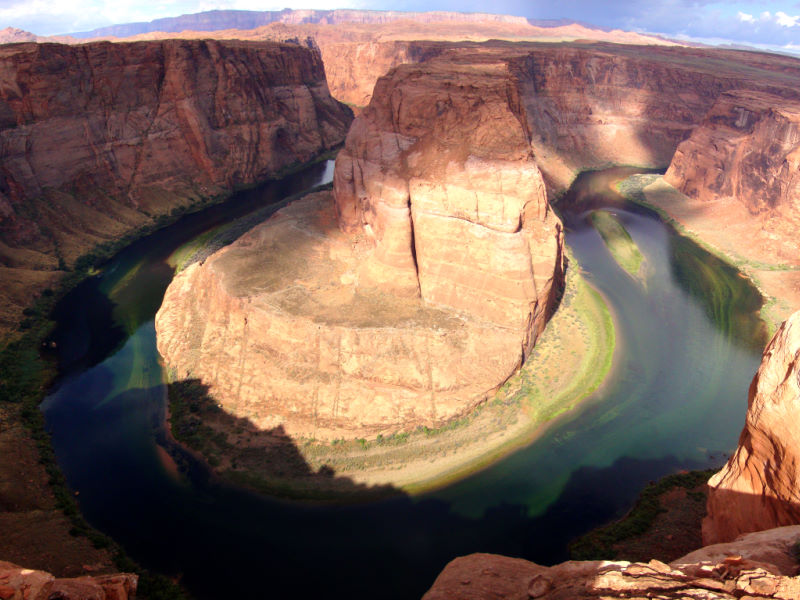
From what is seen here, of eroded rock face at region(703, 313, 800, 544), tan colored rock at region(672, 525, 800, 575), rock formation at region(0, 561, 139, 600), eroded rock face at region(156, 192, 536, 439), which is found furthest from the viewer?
eroded rock face at region(156, 192, 536, 439)

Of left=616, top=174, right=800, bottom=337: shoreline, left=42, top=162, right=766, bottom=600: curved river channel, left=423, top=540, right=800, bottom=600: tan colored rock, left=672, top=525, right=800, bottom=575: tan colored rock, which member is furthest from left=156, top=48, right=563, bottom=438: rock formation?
left=616, top=174, right=800, bottom=337: shoreline

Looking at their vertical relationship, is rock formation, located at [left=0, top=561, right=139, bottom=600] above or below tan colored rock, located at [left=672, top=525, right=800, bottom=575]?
below

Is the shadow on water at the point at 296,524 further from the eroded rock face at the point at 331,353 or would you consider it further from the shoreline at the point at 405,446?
the eroded rock face at the point at 331,353

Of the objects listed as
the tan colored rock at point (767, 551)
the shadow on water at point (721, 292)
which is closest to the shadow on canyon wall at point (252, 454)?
the tan colored rock at point (767, 551)

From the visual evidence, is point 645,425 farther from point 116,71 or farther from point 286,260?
point 116,71

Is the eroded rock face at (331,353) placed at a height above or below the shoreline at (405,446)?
above

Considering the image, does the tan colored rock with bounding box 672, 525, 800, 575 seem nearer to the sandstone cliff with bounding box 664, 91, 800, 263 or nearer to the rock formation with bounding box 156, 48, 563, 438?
the rock formation with bounding box 156, 48, 563, 438

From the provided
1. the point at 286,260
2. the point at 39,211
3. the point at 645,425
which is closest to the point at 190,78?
Answer: the point at 39,211
